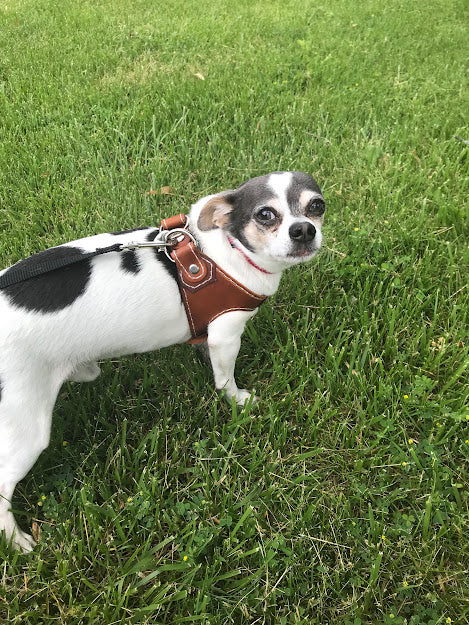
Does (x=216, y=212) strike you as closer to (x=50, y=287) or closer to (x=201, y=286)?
(x=201, y=286)

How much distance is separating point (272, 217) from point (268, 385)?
0.94 m

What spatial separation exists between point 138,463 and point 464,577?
1.45m

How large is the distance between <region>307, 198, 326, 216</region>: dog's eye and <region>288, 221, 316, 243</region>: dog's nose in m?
0.13

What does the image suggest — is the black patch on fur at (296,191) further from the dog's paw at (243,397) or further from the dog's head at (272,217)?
the dog's paw at (243,397)

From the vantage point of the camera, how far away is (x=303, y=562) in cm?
176

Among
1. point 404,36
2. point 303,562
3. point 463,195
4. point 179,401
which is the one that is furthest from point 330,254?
point 404,36

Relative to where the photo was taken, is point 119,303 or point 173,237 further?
point 173,237

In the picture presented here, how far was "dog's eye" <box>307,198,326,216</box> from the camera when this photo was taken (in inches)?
78.2

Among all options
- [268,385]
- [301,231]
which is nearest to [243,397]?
[268,385]

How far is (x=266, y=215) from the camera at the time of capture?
195 centimetres

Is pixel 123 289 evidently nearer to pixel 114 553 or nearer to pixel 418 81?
pixel 114 553

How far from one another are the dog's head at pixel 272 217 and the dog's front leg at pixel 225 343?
0.98 ft

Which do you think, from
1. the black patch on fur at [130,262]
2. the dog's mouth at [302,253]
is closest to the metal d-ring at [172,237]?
the black patch on fur at [130,262]

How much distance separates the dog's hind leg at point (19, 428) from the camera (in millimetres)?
1599
